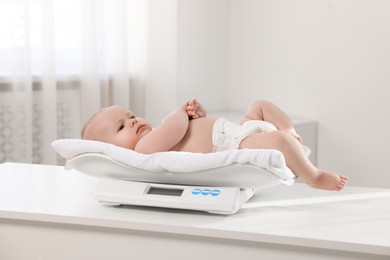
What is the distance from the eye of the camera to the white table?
1.09 meters

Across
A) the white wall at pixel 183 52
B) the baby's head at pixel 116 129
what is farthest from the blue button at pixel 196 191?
the white wall at pixel 183 52

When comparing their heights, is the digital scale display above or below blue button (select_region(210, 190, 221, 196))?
below

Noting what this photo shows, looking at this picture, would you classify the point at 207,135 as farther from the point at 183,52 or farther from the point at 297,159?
the point at 183,52

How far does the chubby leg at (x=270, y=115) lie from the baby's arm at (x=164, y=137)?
169 mm

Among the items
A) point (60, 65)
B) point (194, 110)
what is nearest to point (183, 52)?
point (60, 65)

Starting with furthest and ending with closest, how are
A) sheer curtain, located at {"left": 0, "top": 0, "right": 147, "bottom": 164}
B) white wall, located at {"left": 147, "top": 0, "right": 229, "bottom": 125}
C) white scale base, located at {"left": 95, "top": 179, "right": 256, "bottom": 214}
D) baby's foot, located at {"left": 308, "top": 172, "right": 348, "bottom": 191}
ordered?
Result: white wall, located at {"left": 147, "top": 0, "right": 229, "bottom": 125} → sheer curtain, located at {"left": 0, "top": 0, "right": 147, "bottom": 164} → baby's foot, located at {"left": 308, "top": 172, "right": 348, "bottom": 191} → white scale base, located at {"left": 95, "top": 179, "right": 256, "bottom": 214}

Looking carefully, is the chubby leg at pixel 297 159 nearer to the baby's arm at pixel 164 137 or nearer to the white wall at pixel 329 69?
the baby's arm at pixel 164 137

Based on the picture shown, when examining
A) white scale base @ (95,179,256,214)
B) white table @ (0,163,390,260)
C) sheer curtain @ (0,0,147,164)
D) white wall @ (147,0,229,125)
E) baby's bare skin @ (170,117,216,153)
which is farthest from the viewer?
white wall @ (147,0,229,125)

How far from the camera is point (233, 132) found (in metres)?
1.41

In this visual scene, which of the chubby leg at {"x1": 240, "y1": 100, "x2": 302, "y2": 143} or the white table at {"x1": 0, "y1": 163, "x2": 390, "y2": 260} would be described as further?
the chubby leg at {"x1": 240, "y1": 100, "x2": 302, "y2": 143}

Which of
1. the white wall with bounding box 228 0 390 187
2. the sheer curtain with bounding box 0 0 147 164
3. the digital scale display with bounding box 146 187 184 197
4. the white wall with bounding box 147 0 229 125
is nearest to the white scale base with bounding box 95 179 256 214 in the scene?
the digital scale display with bounding box 146 187 184 197

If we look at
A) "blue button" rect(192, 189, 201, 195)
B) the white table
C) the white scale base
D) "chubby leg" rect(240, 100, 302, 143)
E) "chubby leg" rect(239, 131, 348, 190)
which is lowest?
the white table

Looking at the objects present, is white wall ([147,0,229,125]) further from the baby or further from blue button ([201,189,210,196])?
blue button ([201,189,210,196])

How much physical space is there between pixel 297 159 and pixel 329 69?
160 centimetres
